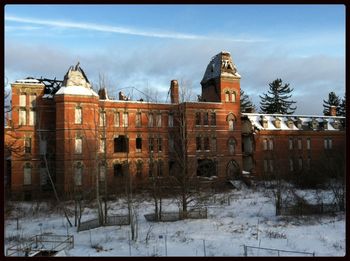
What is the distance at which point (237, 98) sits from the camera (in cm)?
5012

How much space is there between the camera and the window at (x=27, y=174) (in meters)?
41.1

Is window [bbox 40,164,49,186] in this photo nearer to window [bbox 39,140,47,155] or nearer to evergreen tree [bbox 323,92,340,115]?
window [bbox 39,140,47,155]

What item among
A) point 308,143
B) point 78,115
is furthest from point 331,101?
point 78,115

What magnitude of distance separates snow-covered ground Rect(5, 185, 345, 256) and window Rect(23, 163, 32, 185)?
8.00 meters

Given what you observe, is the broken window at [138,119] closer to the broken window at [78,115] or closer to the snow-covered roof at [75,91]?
the snow-covered roof at [75,91]

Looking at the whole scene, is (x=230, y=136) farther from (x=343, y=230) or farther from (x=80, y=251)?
(x=80, y=251)

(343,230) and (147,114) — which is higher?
(147,114)

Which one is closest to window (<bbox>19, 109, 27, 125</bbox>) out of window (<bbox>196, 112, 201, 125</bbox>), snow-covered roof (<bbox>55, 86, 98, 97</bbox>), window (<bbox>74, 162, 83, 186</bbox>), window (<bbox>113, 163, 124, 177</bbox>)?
snow-covered roof (<bbox>55, 86, 98, 97</bbox>)

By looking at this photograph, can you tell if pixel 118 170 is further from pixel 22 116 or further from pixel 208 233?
pixel 208 233

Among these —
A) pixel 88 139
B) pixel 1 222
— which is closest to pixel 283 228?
pixel 1 222

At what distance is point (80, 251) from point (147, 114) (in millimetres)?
27237

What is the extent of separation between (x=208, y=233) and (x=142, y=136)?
2389cm

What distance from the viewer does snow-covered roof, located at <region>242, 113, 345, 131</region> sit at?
55688mm

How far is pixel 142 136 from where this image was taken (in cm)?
4625
